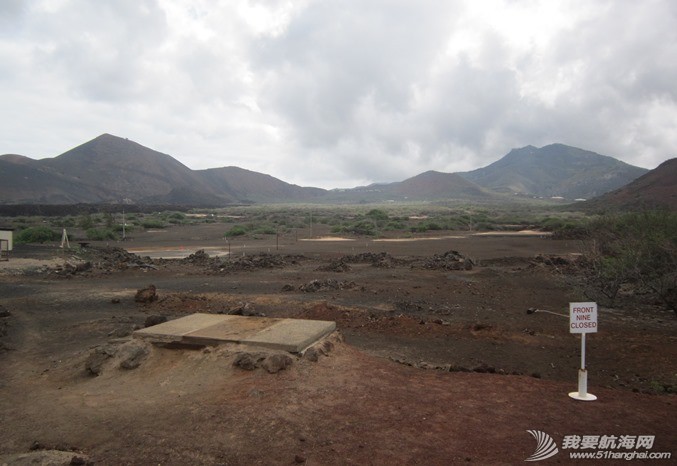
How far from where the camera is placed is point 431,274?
21922 millimetres

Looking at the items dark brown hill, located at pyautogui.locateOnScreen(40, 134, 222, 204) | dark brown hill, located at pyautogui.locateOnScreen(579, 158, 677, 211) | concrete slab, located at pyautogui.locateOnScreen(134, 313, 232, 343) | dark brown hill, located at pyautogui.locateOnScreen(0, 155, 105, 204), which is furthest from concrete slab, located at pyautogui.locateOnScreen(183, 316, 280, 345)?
dark brown hill, located at pyautogui.locateOnScreen(40, 134, 222, 204)

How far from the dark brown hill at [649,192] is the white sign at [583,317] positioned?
7756cm

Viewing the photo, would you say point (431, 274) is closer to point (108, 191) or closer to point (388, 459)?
point (388, 459)

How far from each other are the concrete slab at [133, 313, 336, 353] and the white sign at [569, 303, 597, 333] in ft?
13.5

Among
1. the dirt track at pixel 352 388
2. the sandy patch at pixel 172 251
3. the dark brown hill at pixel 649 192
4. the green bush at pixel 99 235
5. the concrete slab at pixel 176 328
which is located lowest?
the dirt track at pixel 352 388

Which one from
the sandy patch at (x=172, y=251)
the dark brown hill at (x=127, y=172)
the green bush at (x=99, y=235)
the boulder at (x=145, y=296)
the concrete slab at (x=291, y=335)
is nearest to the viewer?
the concrete slab at (x=291, y=335)

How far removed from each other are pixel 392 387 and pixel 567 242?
35068 millimetres

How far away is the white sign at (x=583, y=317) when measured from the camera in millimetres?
7383

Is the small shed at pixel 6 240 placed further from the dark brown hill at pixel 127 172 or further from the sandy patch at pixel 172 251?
the dark brown hill at pixel 127 172

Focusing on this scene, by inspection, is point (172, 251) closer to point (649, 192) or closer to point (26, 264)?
point (26, 264)

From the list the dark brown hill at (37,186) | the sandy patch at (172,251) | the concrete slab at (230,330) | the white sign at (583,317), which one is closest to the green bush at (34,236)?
the sandy patch at (172,251)

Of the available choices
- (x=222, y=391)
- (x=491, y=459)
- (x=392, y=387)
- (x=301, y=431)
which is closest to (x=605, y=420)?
(x=491, y=459)

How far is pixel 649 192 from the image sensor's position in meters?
84.8

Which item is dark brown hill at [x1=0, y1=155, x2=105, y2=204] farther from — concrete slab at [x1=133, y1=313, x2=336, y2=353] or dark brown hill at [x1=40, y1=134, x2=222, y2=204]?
concrete slab at [x1=133, y1=313, x2=336, y2=353]
